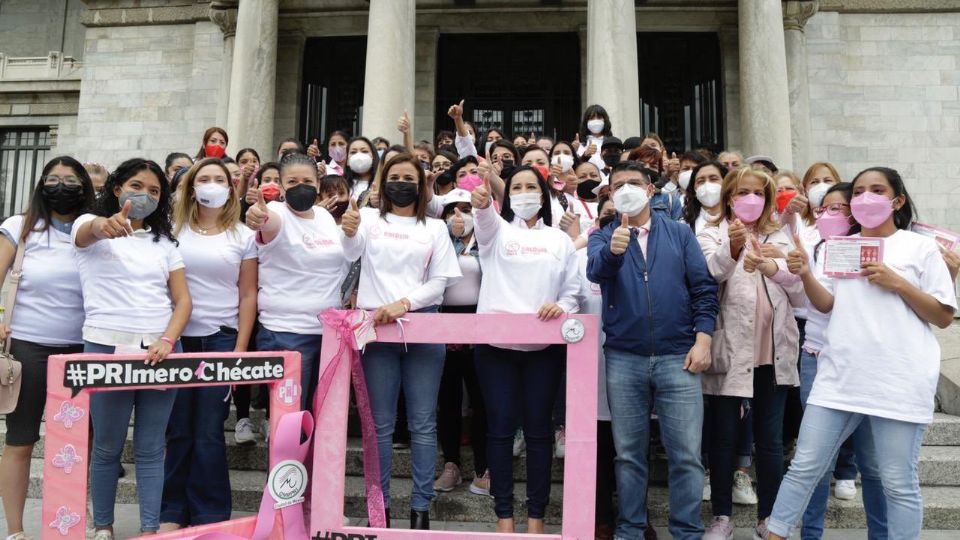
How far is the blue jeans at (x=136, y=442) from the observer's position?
4.30 metres

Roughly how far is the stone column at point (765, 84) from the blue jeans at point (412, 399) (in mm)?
11192

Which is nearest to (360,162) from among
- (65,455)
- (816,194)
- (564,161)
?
(564,161)

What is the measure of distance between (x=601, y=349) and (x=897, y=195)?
2.18 metres

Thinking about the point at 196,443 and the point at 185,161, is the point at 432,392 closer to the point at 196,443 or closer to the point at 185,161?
the point at 196,443

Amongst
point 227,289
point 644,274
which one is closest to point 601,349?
point 644,274

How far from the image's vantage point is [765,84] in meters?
14.1

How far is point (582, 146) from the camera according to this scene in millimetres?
9625

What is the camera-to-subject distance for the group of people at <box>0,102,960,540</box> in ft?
13.7

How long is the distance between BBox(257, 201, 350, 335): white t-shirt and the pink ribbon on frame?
0.41 m

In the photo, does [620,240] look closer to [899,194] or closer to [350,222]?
[899,194]

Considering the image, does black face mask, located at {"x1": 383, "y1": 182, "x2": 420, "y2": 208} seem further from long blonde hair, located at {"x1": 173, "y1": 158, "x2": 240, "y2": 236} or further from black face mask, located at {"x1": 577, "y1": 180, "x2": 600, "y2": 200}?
black face mask, located at {"x1": 577, "y1": 180, "x2": 600, "y2": 200}

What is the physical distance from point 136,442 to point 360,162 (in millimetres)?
3784

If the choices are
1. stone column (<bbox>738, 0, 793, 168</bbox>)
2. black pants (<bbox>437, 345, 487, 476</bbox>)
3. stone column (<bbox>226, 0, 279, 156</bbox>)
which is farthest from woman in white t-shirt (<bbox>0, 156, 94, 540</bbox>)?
A: stone column (<bbox>738, 0, 793, 168</bbox>)

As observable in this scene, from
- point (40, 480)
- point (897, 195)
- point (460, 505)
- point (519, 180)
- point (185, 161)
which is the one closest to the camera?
point (897, 195)
